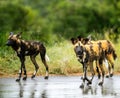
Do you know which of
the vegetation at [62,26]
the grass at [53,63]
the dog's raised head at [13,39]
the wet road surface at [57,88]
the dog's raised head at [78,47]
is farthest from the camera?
the vegetation at [62,26]

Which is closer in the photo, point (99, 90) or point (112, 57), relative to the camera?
point (99, 90)

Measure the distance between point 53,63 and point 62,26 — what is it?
46846 mm

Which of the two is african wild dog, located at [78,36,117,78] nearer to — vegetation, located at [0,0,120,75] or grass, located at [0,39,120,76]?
grass, located at [0,39,120,76]

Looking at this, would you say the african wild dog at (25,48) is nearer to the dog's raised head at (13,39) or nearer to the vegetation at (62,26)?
the dog's raised head at (13,39)

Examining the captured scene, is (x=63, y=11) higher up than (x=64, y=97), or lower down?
higher up

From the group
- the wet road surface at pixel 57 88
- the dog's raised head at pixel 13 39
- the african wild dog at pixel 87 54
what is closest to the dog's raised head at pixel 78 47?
the african wild dog at pixel 87 54

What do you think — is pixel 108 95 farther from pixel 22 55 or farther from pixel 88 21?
pixel 88 21

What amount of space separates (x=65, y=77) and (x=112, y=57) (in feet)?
5.44

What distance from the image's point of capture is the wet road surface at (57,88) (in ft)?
59.8

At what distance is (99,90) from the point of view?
19.5 meters

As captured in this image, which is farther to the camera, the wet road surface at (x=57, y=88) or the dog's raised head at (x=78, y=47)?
the dog's raised head at (x=78, y=47)

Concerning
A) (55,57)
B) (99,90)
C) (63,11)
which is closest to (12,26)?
(63,11)

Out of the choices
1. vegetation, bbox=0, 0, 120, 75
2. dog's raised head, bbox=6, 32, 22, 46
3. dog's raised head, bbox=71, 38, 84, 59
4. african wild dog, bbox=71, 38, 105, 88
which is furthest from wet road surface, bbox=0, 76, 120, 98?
vegetation, bbox=0, 0, 120, 75

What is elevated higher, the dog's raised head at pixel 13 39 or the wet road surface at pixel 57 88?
the dog's raised head at pixel 13 39
